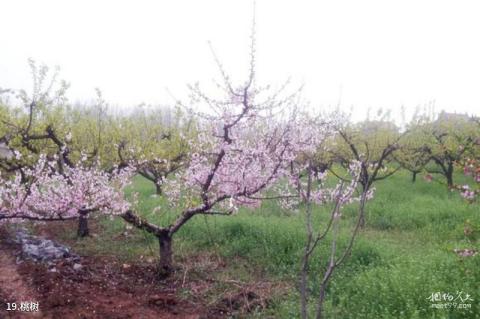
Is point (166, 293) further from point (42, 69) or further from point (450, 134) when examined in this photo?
point (450, 134)

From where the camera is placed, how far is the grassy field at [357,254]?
542cm

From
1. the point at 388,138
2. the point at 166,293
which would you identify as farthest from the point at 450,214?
the point at 166,293

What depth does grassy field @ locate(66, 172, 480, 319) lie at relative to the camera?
542 centimetres

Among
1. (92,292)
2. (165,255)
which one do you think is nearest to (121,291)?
(92,292)

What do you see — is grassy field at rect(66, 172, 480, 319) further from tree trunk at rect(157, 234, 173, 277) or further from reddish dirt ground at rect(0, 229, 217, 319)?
reddish dirt ground at rect(0, 229, 217, 319)

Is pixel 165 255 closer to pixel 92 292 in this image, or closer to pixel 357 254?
pixel 92 292

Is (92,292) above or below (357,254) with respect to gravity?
below

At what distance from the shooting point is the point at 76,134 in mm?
10656

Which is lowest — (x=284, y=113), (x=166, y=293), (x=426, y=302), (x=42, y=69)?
(x=166, y=293)

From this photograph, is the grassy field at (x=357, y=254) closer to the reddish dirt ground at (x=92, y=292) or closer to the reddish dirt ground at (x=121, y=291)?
the reddish dirt ground at (x=121, y=291)

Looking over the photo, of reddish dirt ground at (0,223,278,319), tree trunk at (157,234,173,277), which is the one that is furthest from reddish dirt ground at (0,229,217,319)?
tree trunk at (157,234,173,277)

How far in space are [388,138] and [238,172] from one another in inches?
418

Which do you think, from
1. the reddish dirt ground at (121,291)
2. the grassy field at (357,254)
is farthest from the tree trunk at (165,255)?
the grassy field at (357,254)

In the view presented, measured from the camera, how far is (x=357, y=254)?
24.3 ft
